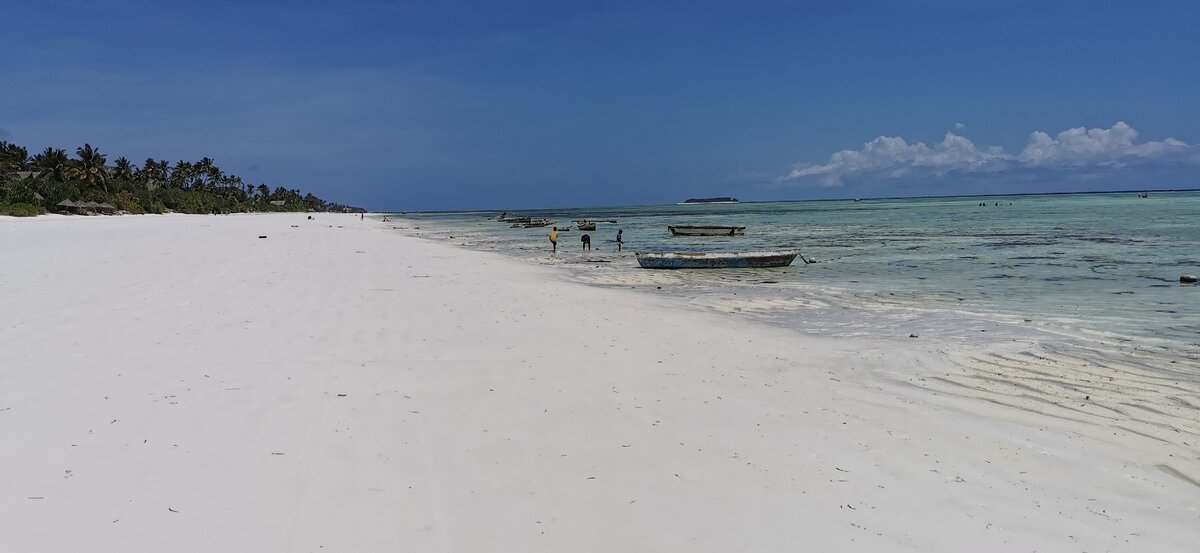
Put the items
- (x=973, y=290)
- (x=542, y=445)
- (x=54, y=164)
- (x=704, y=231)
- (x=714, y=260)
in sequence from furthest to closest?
(x=54, y=164) < (x=704, y=231) < (x=714, y=260) < (x=973, y=290) < (x=542, y=445)

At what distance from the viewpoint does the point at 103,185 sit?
7650 cm

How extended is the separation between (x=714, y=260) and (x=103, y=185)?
80994 millimetres

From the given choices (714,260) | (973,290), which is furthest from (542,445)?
(714,260)

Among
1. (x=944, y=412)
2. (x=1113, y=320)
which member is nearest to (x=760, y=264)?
(x=1113, y=320)

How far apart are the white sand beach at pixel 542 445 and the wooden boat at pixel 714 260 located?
14.4 meters

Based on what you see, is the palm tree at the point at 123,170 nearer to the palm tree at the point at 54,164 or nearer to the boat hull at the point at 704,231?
the palm tree at the point at 54,164

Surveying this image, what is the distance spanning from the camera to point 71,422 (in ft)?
18.3

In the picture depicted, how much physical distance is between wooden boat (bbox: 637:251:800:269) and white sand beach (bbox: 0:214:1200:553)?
1444 cm

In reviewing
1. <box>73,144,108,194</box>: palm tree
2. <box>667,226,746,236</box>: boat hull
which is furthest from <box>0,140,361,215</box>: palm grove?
<box>667,226,746,236</box>: boat hull

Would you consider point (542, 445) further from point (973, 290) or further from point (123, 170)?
point (123, 170)

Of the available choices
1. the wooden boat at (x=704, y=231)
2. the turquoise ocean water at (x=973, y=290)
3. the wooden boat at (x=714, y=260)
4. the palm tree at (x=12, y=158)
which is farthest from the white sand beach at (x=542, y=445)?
the palm tree at (x=12, y=158)

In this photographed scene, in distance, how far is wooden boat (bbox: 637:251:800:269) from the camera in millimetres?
25000

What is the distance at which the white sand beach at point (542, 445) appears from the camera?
4141 millimetres

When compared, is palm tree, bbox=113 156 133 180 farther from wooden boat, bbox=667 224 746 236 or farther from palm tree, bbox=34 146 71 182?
wooden boat, bbox=667 224 746 236
